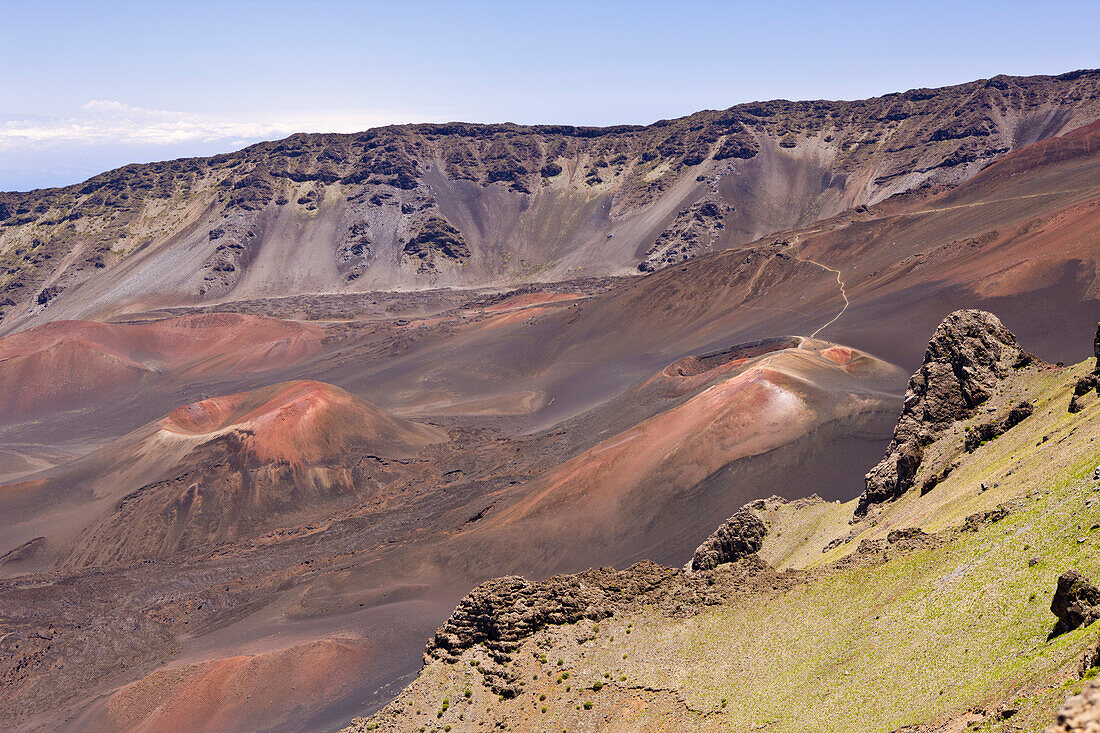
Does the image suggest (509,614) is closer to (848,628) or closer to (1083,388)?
(848,628)

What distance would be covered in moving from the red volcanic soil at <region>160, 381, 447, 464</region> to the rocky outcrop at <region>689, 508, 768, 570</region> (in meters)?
46.1

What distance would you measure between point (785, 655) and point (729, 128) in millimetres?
181429

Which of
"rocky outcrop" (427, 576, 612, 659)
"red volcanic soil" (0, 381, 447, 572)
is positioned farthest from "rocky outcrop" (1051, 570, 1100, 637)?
"red volcanic soil" (0, 381, 447, 572)

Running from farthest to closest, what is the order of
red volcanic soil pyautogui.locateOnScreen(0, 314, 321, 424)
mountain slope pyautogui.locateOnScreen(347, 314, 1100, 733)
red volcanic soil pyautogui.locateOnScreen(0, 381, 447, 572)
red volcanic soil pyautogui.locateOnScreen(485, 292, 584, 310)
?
red volcanic soil pyautogui.locateOnScreen(485, 292, 584, 310), red volcanic soil pyautogui.locateOnScreen(0, 314, 321, 424), red volcanic soil pyautogui.locateOnScreen(0, 381, 447, 572), mountain slope pyautogui.locateOnScreen(347, 314, 1100, 733)

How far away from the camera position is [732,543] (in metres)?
29.5

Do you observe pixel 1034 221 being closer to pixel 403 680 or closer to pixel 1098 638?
pixel 403 680

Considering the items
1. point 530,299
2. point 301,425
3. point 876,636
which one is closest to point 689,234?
point 530,299

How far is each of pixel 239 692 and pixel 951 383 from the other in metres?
34.8

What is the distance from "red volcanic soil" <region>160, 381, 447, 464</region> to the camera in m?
68.1

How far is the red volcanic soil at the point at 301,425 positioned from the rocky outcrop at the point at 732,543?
46.1 meters

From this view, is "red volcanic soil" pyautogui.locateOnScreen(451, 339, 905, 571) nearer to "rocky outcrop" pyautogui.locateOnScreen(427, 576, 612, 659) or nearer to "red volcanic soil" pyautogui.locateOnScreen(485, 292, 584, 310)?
"rocky outcrop" pyautogui.locateOnScreen(427, 576, 612, 659)

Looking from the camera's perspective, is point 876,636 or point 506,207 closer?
point 876,636

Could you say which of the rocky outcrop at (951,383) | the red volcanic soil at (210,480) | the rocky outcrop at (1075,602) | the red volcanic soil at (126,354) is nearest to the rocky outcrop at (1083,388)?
the rocky outcrop at (951,383)

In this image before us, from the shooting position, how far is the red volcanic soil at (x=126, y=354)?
4306 inches
